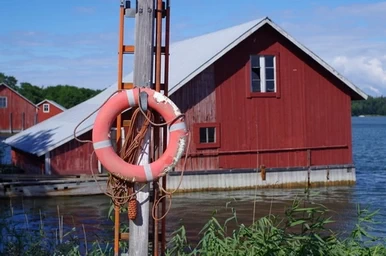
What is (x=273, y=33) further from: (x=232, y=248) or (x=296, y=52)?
(x=232, y=248)

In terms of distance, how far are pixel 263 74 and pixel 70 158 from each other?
7077 millimetres

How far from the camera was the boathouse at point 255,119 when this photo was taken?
70.4ft

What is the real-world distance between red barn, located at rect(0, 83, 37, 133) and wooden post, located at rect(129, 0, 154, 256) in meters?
53.5

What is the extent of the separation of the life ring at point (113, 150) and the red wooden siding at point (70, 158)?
1588 centimetres

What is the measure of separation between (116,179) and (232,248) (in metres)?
1.74

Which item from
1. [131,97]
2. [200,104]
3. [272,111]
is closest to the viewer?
[131,97]

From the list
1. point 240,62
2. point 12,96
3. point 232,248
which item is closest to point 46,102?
point 12,96

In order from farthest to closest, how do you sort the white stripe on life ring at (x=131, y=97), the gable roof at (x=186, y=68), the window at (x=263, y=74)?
the window at (x=263, y=74) < the gable roof at (x=186, y=68) < the white stripe on life ring at (x=131, y=97)

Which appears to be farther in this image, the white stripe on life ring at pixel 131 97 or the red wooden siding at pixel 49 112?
the red wooden siding at pixel 49 112

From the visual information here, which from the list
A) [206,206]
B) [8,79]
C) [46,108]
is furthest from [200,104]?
[8,79]

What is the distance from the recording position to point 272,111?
22.6 meters

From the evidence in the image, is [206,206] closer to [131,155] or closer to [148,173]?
[131,155]

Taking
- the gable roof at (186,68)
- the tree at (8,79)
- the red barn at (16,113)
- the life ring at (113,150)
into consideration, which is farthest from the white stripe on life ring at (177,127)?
the tree at (8,79)

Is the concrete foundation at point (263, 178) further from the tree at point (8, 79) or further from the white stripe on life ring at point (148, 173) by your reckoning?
the tree at point (8, 79)
